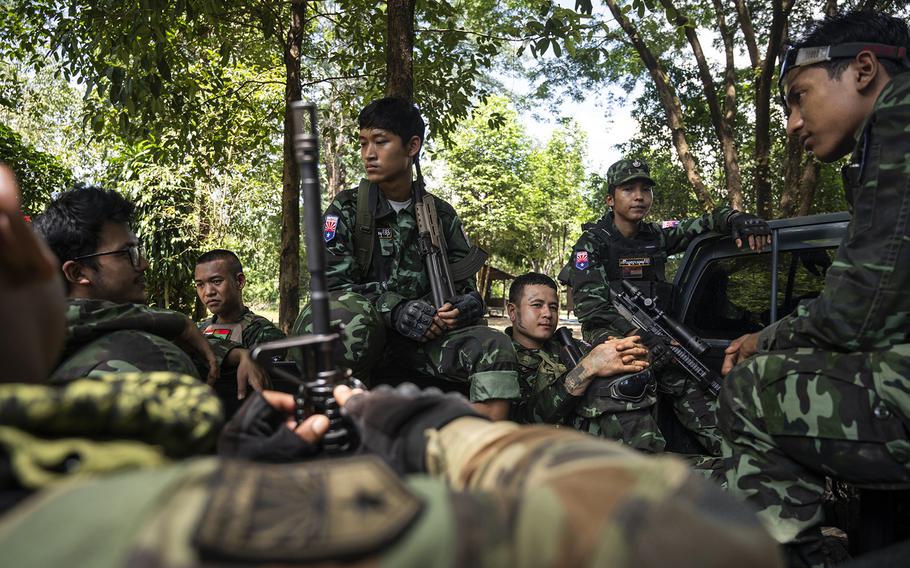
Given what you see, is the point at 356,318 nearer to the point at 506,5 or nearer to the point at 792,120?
the point at 792,120

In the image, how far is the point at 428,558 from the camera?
0.64m

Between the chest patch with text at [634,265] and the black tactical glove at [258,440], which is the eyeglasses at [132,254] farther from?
the chest patch with text at [634,265]

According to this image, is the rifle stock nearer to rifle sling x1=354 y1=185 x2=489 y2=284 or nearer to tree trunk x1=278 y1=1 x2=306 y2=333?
rifle sling x1=354 y1=185 x2=489 y2=284

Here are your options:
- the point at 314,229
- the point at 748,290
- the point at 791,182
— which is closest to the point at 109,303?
the point at 314,229

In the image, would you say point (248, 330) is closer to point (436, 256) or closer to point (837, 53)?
point (436, 256)

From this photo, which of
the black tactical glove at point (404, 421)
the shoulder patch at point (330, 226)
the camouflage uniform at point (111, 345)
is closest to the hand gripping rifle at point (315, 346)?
the black tactical glove at point (404, 421)

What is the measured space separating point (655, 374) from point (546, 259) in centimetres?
2884

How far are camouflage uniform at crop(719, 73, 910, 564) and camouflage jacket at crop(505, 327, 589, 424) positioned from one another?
5.13 ft

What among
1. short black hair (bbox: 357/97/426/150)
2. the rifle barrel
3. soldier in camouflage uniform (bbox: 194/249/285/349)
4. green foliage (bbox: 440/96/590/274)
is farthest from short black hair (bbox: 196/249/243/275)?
green foliage (bbox: 440/96/590/274)

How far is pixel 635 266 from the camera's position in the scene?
4.41 metres

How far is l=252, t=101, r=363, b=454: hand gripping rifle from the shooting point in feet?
4.25

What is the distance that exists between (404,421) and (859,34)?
189 cm

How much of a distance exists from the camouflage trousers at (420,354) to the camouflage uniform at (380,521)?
2084 mm

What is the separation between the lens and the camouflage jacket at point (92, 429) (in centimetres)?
80
